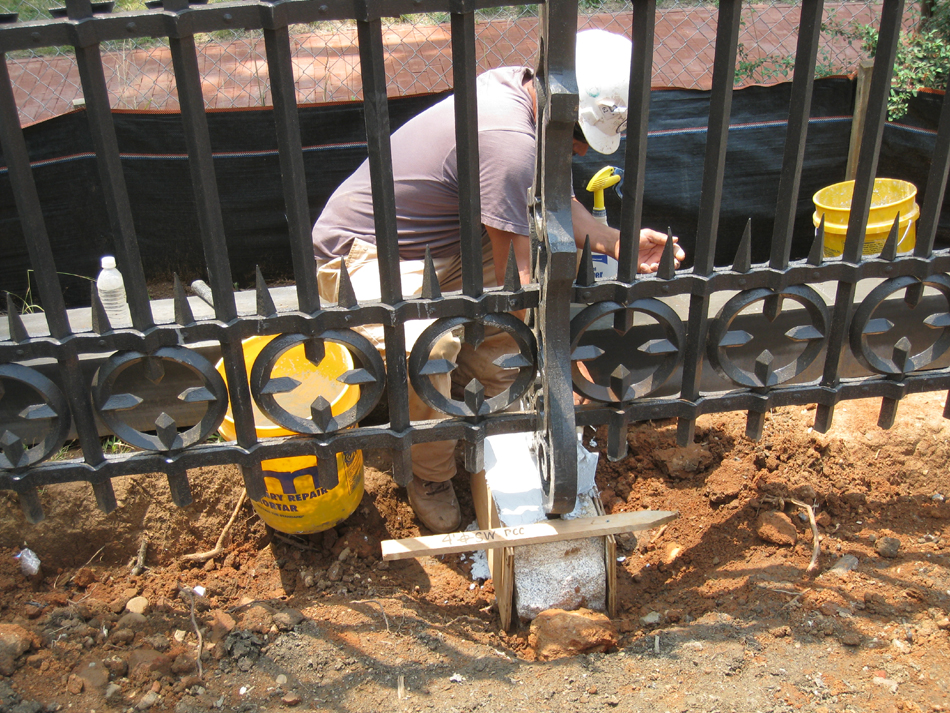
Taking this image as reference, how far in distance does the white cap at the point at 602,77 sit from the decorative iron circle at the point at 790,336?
3.06 ft

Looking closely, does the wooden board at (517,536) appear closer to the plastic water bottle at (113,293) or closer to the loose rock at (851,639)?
the loose rock at (851,639)

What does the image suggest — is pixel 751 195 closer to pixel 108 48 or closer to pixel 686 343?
pixel 686 343

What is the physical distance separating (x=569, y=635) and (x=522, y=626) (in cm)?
27

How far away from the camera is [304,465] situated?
2.71m

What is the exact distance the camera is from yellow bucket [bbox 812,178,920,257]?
394cm

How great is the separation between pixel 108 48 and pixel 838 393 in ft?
21.6

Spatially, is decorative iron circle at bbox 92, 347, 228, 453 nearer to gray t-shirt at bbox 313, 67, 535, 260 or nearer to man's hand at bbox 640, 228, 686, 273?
gray t-shirt at bbox 313, 67, 535, 260

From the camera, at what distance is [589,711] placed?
2031mm

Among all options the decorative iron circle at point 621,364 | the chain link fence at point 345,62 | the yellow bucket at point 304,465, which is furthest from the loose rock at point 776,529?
the chain link fence at point 345,62

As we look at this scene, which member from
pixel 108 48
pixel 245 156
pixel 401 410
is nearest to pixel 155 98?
pixel 108 48

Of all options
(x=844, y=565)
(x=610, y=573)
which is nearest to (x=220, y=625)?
(x=610, y=573)

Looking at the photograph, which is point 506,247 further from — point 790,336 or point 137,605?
point 137,605

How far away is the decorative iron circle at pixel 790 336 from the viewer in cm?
220

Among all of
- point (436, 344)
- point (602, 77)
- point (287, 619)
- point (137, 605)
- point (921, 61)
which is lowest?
point (137, 605)
